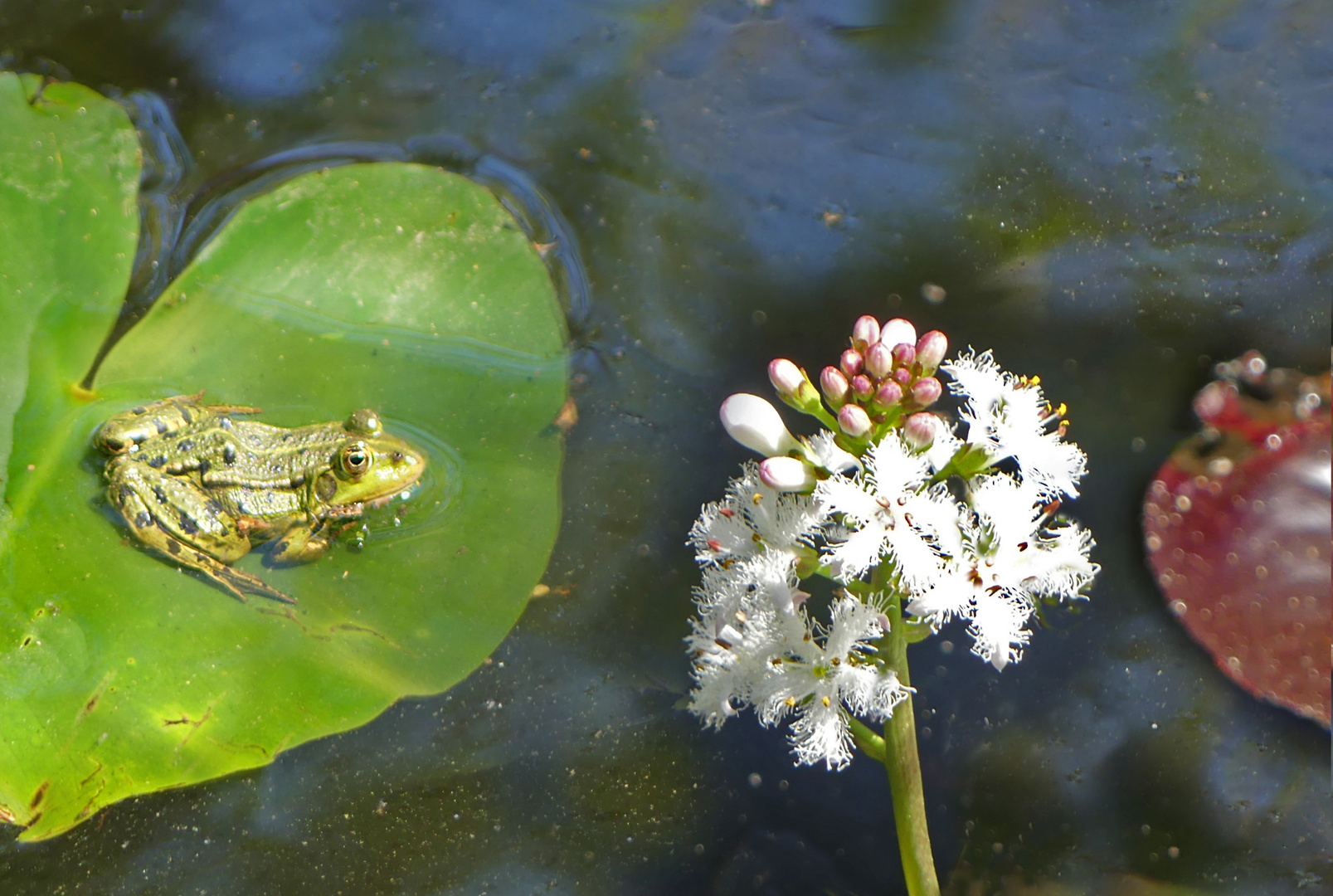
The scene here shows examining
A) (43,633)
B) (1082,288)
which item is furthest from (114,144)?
(1082,288)

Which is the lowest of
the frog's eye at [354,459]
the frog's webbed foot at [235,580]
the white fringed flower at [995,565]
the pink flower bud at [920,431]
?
the frog's webbed foot at [235,580]

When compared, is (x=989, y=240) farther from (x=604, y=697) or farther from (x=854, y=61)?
(x=604, y=697)

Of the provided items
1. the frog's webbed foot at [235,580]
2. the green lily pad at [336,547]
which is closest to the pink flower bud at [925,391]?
the green lily pad at [336,547]

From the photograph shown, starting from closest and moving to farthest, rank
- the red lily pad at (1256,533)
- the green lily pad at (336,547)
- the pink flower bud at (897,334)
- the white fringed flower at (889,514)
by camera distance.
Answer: the white fringed flower at (889,514) < the pink flower bud at (897,334) < the green lily pad at (336,547) < the red lily pad at (1256,533)

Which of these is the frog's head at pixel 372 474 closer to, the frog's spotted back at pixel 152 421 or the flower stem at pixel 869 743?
the frog's spotted back at pixel 152 421

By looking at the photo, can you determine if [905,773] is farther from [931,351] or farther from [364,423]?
[364,423]

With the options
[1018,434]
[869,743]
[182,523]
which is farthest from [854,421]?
[182,523]

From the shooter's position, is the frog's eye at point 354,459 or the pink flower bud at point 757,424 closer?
the pink flower bud at point 757,424

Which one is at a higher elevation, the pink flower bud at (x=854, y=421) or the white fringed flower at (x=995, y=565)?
the pink flower bud at (x=854, y=421)
